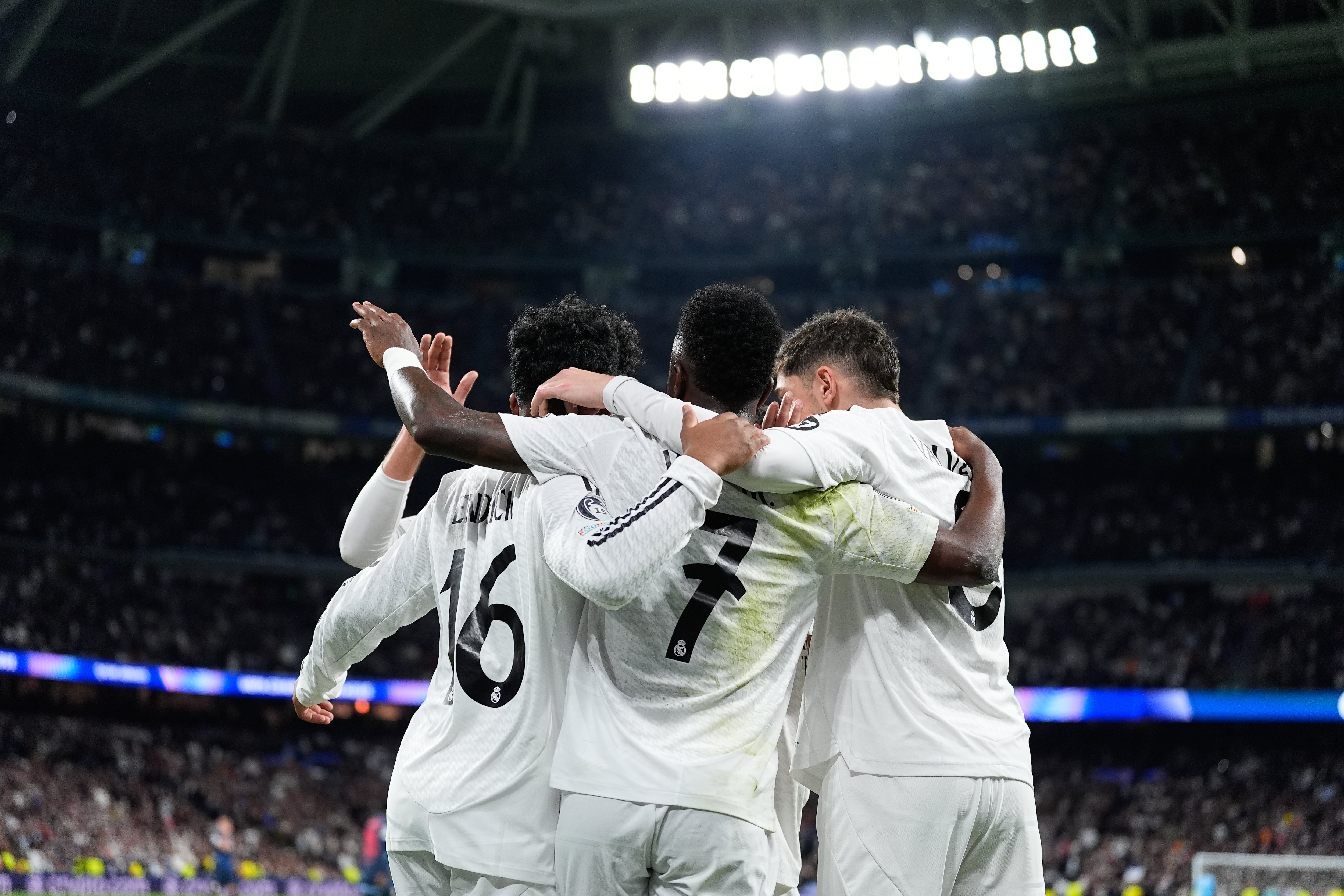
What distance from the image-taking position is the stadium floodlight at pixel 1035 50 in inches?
1211

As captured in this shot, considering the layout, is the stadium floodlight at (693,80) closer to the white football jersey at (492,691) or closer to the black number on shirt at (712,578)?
the white football jersey at (492,691)

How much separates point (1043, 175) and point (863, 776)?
35.5 metres

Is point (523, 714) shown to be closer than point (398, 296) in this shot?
Yes

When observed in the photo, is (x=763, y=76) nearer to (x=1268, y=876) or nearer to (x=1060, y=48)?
(x=1060, y=48)

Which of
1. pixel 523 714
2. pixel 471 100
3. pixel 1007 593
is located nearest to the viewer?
pixel 523 714

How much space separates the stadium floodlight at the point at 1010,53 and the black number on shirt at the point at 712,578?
29.5 metres

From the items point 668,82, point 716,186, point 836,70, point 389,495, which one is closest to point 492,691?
point 389,495

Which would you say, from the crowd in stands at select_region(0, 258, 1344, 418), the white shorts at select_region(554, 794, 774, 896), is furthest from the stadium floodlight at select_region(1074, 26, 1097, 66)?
the white shorts at select_region(554, 794, 774, 896)

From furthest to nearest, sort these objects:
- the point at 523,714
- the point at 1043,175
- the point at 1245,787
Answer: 1. the point at 1043,175
2. the point at 1245,787
3. the point at 523,714

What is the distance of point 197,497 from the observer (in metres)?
35.9

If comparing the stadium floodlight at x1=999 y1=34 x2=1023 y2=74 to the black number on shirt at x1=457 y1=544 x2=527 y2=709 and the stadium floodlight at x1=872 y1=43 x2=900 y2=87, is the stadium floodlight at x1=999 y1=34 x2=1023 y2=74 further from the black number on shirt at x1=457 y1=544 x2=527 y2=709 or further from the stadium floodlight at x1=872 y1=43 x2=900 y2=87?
the black number on shirt at x1=457 y1=544 x2=527 y2=709

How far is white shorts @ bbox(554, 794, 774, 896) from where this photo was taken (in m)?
A: 3.71

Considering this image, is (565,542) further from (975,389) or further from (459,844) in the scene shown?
(975,389)

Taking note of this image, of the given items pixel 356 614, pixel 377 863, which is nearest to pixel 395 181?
pixel 377 863
